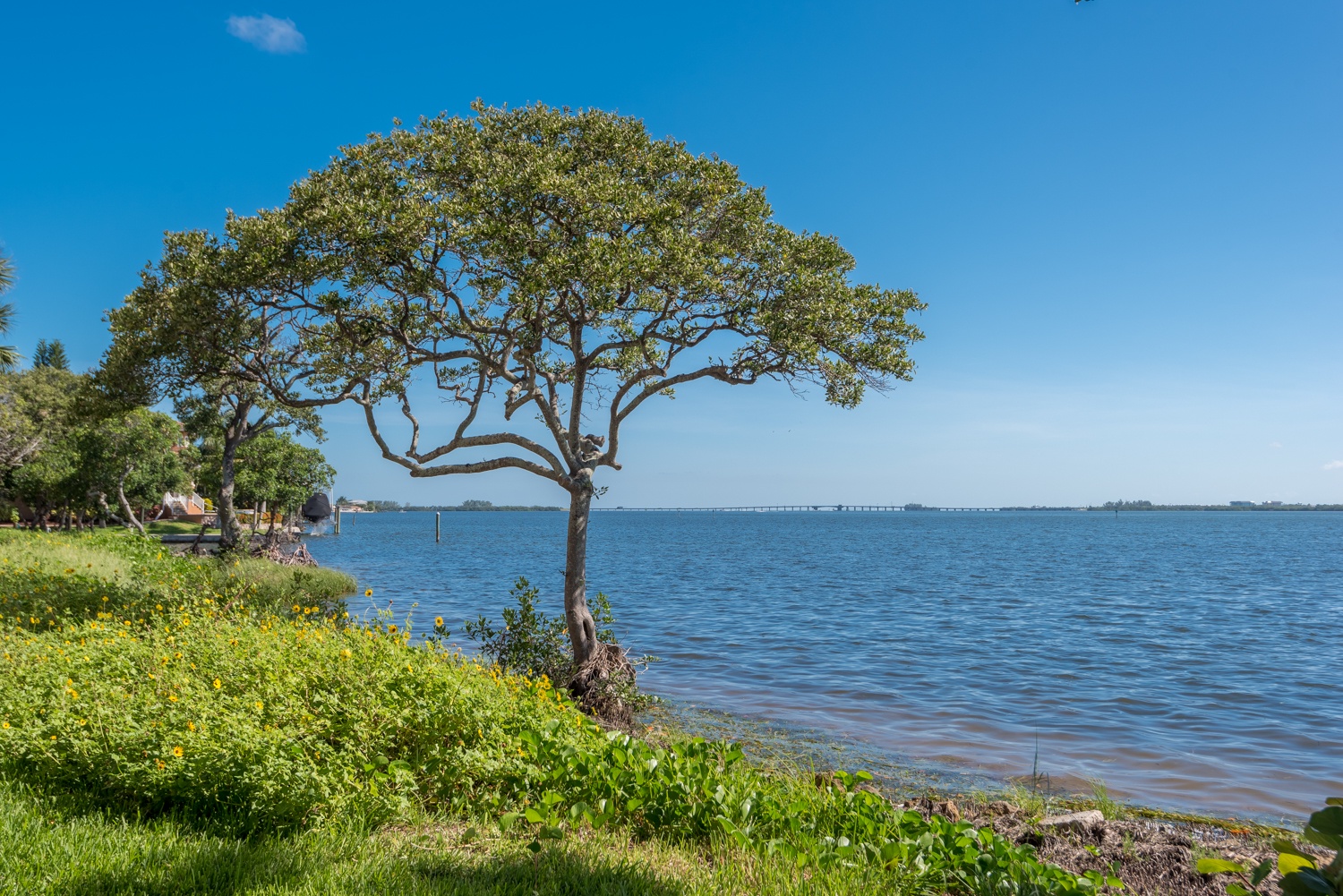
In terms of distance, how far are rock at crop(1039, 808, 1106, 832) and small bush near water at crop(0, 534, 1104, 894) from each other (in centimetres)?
181

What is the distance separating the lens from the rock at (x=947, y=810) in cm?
778

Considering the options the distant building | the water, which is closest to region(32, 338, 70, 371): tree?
the distant building

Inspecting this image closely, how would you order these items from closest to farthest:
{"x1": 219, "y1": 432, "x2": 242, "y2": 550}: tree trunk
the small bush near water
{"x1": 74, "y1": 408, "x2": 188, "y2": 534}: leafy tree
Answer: the small bush near water, {"x1": 219, "y1": 432, "x2": 242, "y2": 550}: tree trunk, {"x1": 74, "y1": 408, "x2": 188, "y2": 534}: leafy tree

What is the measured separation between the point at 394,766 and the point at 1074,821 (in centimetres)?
586

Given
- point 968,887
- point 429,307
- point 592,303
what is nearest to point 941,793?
point 968,887

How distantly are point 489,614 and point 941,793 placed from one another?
57.0 feet

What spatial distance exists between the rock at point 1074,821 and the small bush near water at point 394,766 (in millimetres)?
1814

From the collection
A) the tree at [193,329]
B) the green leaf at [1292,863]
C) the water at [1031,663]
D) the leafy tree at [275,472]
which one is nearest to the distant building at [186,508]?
the leafy tree at [275,472]

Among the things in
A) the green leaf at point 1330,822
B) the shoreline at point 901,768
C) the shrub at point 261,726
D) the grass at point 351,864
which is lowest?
the shoreline at point 901,768

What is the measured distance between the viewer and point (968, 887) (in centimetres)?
540

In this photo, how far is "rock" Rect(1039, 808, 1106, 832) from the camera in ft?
24.6

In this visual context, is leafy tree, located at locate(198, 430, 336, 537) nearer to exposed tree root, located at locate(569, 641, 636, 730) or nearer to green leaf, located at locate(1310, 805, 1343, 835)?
exposed tree root, located at locate(569, 641, 636, 730)

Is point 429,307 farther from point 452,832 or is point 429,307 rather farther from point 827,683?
point 827,683

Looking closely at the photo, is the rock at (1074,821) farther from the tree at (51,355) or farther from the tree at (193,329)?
the tree at (51,355)
